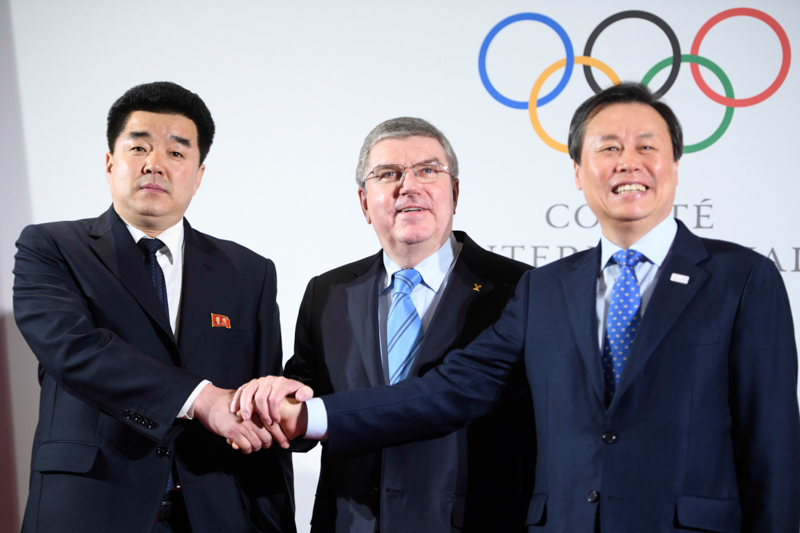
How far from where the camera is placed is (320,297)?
2318 mm

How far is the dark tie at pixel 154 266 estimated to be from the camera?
201cm

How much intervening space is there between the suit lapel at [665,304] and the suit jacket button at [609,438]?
6cm

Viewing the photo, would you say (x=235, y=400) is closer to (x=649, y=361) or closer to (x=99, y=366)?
(x=99, y=366)

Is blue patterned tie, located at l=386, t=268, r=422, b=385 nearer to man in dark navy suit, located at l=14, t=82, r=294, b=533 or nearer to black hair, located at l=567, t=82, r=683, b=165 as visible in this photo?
man in dark navy suit, located at l=14, t=82, r=294, b=533

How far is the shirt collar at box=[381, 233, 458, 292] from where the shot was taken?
2.21 metres

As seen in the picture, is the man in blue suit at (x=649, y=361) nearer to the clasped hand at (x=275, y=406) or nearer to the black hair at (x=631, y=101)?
the black hair at (x=631, y=101)

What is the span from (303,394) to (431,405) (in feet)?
1.44

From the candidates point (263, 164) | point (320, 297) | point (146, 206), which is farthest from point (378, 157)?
point (263, 164)

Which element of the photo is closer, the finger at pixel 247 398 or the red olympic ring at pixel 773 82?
the finger at pixel 247 398

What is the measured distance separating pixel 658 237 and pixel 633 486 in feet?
2.09

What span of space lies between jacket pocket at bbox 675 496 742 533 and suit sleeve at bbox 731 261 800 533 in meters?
0.03

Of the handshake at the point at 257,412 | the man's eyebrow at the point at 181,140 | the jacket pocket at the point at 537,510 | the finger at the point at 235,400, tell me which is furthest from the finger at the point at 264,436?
the man's eyebrow at the point at 181,140

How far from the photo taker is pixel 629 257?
167cm

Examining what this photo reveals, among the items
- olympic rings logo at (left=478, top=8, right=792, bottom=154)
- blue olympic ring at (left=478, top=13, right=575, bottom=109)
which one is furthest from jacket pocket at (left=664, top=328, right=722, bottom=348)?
blue olympic ring at (left=478, top=13, right=575, bottom=109)
